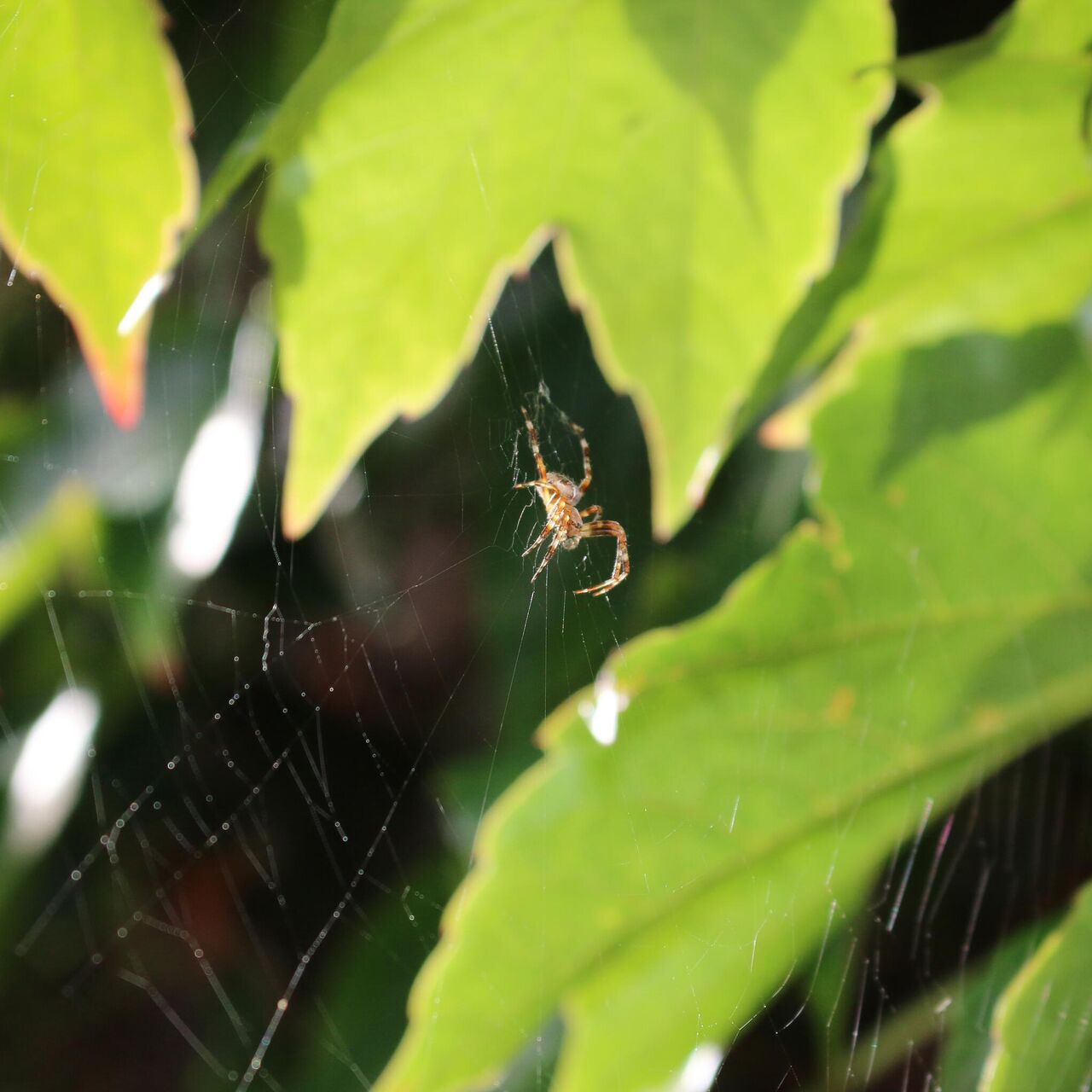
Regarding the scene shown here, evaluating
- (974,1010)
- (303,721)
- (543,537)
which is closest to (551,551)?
(543,537)

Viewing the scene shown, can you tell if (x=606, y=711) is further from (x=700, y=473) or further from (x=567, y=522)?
(x=567, y=522)

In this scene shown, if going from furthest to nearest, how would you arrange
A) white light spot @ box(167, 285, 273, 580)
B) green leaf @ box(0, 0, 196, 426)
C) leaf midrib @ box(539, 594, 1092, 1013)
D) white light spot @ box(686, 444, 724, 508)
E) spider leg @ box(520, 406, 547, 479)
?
spider leg @ box(520, 406, 547, 479), white light spot @ box(167, 285, 273, 580), leaf midrib @ box(539, 594, 1092, 1013), white light spot @ box(686, 444, 724, 508), green leaf @ box(0, 0, 196, 426)

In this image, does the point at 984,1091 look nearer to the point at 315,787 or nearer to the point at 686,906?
the point at 686,906

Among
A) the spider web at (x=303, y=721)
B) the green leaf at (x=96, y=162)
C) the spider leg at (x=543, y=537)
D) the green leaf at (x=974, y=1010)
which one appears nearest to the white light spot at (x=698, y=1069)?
the spider web at (x=303, y=721)

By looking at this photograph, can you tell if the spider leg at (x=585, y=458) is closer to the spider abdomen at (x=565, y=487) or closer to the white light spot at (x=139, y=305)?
the spider abdomen at (x=565, y=487)

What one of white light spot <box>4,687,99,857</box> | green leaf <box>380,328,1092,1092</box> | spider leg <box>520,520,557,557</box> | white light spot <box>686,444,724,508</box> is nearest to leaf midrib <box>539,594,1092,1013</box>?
green leaf <box>380,328,1092,1092</box>

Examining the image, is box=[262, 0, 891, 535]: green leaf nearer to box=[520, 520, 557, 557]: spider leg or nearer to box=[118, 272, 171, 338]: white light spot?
box=[118, 272, 171, 338]: white light spot

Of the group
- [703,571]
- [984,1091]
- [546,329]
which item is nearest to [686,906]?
[984,1091]
